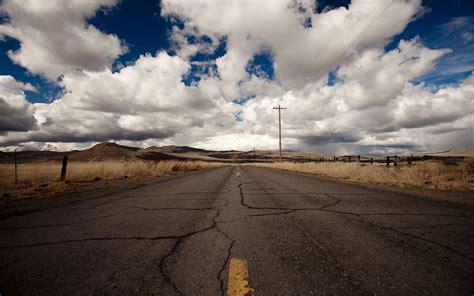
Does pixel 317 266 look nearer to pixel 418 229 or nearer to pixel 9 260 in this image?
pixel 418 229

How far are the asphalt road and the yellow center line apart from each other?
5cm

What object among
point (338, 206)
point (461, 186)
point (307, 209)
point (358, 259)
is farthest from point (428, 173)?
point (358, 259)

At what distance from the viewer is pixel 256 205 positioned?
20.2 feet

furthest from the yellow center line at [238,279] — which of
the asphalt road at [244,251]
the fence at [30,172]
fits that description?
the fence at [30,172]

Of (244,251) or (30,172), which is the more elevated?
(30,172)

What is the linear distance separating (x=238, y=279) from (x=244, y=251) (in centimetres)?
77

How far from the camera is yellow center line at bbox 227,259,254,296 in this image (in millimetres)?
2053

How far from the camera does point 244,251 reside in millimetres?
3014

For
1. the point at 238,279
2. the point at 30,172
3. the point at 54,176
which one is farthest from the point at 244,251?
the point at 30,172

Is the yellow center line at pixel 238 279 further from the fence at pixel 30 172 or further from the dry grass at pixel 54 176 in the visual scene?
the fence at pixel 30 172

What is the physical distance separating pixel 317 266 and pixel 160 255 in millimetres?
1759

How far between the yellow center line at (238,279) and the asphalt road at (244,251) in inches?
2.1

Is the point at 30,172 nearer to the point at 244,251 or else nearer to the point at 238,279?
the point at 244,251

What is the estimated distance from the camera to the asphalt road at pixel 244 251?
2193 mm
